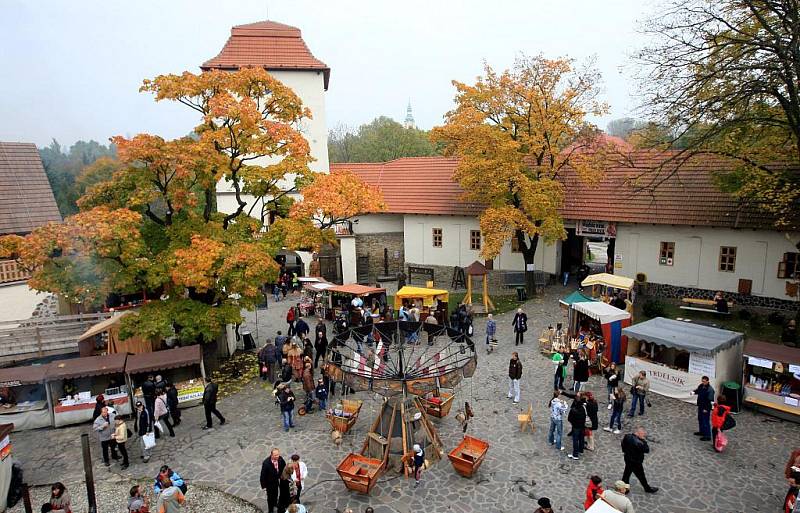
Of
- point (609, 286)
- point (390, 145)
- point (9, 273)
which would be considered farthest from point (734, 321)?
point (390, 145)

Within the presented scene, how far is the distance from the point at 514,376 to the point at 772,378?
7.03 metres

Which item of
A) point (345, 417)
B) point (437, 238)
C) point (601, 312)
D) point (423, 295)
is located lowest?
point (345, 417)

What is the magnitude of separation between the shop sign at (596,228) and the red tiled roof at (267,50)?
58.2 feet

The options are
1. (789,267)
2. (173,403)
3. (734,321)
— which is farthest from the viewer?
(789,267)

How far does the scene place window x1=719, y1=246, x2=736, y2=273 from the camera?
74.6 feet

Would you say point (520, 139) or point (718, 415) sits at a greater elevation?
point (520, 139)

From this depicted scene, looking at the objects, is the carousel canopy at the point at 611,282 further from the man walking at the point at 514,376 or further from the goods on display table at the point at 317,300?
the goods on display table at the point at 317,300

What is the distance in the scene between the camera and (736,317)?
2162 centimetres

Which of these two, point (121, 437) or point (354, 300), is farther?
point (354, 300)

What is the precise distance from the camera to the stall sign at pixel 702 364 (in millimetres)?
13930

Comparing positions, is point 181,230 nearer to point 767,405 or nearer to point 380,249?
point 380,249

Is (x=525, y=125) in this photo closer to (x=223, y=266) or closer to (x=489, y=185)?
(x=489, y=185)

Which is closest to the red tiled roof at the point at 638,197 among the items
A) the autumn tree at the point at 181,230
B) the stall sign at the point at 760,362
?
the stall sign at the point at 760,362

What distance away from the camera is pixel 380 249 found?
3212 cm
